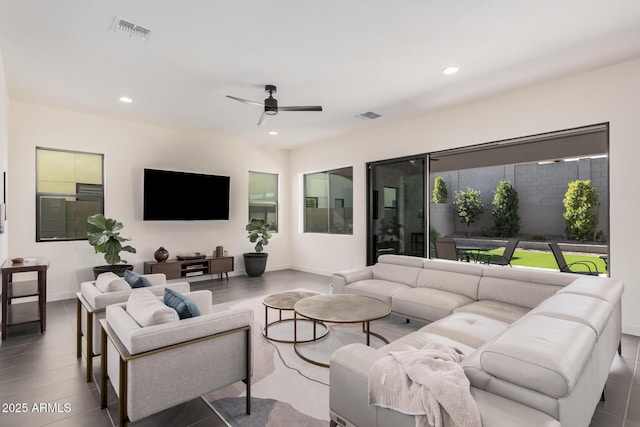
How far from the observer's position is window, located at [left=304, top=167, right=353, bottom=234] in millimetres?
6949

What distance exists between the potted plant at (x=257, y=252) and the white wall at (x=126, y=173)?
13.7 inches

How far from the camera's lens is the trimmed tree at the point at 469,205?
10297 mm

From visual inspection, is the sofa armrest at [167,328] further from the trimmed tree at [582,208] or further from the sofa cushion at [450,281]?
the trimmed tree at [582,208]

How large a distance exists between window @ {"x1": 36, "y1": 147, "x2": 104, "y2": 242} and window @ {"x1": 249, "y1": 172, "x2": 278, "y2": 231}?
2.96 meters

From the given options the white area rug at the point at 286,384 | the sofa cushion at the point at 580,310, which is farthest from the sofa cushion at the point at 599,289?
the white area rug at the point at 286,384

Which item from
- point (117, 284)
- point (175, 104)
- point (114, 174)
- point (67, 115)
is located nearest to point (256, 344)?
point (117, 284)

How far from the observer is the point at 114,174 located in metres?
5.53

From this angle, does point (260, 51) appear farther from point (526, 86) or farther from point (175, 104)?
point (526, 86)

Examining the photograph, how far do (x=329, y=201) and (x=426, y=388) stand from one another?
20.5ft

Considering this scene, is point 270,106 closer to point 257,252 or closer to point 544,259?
point 257,252

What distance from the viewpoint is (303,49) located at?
3.21 m

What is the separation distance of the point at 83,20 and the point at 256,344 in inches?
132

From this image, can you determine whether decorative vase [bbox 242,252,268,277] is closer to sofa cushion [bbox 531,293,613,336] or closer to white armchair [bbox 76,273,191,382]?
white armchair [bbox 76,273,191,382]

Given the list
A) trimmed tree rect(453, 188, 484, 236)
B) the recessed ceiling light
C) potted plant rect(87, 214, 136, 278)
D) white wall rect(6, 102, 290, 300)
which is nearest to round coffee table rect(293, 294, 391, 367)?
the recessed ceiling light
